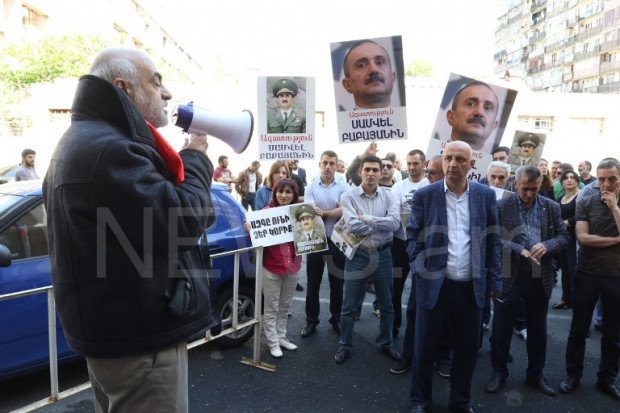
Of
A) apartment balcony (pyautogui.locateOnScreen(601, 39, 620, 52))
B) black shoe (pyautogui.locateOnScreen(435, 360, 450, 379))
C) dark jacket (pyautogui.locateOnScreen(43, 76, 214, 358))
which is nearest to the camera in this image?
dark jacket (pyautogui.locateOnScreen(43, 76, 214, 358))

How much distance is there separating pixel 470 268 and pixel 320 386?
65.6 inches

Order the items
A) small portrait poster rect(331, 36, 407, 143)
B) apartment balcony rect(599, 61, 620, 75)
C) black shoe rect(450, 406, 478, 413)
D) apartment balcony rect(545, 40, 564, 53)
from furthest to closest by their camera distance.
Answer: apartment balcony rect(545, 40, 564, 53) → apartment balcony rect(599, 61, 620, 75) → small portrait poster rect(331, 36, 407, 143) → black shoe rect(450, 406, 478, 413)

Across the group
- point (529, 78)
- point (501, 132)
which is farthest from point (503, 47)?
point (501, 132)

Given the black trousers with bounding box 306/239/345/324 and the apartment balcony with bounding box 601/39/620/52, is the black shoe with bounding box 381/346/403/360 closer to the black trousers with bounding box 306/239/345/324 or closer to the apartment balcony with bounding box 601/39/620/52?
the black trousers with bounding box 306/239/345/324

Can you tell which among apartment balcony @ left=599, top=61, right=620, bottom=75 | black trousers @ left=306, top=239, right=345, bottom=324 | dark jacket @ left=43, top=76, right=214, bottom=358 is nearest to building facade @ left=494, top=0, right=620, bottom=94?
apartment balcony @ left=599, top=61, right=620, bottom=75

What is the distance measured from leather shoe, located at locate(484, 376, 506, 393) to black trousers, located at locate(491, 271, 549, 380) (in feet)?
0.12

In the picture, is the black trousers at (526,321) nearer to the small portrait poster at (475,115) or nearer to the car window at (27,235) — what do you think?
the small portrait poster at (475,115)

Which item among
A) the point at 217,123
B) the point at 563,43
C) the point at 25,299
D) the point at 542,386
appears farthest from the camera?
the point at 563,43

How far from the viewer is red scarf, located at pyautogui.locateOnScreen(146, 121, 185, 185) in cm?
160

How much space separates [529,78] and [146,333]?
98.5m

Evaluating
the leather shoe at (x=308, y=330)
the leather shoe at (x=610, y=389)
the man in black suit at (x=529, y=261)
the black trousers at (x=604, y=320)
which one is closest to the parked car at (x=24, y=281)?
the leather shoe at (x=308, y=330)

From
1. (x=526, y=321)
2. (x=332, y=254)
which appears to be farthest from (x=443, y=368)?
(x=332, y=254)

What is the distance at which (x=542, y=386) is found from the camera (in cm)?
392

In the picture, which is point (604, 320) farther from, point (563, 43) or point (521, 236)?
point (563, 43)
